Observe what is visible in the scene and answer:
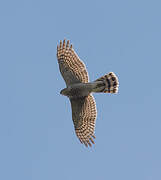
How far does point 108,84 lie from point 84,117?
6.30 feet

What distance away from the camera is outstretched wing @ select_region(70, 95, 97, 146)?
17406 mm

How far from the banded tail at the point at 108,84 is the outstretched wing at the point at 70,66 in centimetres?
65

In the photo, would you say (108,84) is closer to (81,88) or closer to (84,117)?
(81,88)

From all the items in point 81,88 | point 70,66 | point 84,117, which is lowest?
point 84,117

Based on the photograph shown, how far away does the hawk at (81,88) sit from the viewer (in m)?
16.9

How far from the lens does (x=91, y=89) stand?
16781 mm

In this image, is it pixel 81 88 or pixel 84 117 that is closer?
pixel 81 88

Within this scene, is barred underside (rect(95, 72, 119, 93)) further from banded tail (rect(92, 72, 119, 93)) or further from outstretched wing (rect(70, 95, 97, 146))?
outstretched wing (rect(70, 95, 97, 146))

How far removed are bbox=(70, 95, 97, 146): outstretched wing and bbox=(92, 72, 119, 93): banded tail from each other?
0.70m

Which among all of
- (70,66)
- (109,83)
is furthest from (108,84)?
(70,66)

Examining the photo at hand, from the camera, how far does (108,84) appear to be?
55.7 feet

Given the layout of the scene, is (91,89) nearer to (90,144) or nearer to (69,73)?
(69,73)

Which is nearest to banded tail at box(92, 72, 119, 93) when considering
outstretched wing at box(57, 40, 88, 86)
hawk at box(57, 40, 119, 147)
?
hawk at box(57, 40, 119, 147)

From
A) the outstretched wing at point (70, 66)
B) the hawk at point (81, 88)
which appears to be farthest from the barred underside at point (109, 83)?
the outstretched wing at point (70, 66)
